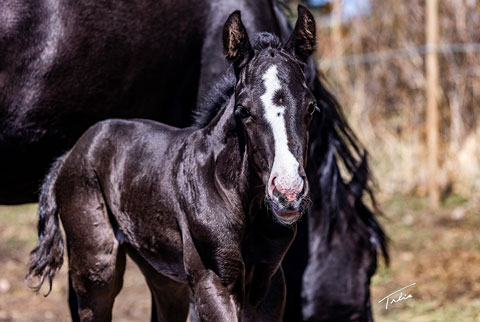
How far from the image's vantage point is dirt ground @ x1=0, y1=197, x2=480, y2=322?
16.4 feet

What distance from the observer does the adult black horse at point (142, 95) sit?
11.0 feet

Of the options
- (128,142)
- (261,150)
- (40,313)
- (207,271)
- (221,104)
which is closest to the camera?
(261,150)

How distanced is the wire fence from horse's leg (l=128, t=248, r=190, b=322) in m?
5.39

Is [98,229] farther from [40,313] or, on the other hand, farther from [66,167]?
[40,313]

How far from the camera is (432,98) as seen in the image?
7.87 meters

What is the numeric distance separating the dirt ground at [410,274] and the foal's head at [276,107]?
1.61 m

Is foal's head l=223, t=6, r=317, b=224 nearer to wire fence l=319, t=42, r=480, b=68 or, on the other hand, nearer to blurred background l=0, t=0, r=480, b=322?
blurred background l=0, t=0, r=480, b=322

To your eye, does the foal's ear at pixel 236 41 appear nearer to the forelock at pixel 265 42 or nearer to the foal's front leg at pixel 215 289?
the forelock at pixel 265 42

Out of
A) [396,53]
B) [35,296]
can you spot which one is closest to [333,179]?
[35,296]

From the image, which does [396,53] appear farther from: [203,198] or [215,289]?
[215,289]

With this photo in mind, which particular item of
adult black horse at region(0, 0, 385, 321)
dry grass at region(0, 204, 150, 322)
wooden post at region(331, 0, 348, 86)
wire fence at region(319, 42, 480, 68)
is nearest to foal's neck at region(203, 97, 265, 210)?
adult black horse at region(0, 0, 385, 321)

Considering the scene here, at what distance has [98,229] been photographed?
9.66 feet

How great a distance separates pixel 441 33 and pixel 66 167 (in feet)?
20.3

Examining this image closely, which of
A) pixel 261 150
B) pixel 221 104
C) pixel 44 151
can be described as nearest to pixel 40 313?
pixel 44 151
